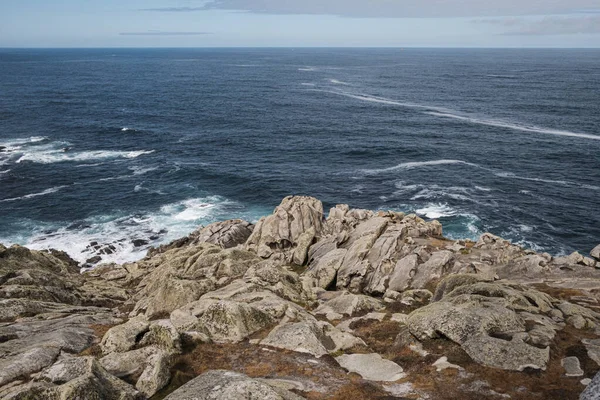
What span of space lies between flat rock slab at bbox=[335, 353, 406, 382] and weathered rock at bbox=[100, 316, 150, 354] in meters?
10.0

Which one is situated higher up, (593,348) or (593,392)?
(593,392)

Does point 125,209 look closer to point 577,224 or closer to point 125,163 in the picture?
point 125,163

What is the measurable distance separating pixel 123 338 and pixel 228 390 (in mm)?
9309

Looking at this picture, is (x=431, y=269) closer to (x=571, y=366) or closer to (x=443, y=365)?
(x=443, y=365)

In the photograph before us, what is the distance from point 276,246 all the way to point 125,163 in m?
60.0

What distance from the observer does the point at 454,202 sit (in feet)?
252

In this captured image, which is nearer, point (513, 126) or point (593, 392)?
point (593, 392)

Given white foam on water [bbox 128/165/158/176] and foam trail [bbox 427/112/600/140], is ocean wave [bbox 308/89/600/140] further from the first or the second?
white foam on water [bbox 128/165/158/176]

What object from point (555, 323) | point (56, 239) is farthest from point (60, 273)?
point (555, 323)

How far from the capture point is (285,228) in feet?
173

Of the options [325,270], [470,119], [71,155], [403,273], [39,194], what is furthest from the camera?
[470,119]

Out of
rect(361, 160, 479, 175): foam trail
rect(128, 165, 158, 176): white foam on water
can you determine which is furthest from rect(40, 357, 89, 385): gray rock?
rect(361, 160, 479, 175): foam trail

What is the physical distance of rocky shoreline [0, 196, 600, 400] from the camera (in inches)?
729

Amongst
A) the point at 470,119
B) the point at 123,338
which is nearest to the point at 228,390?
the point at 123,338
